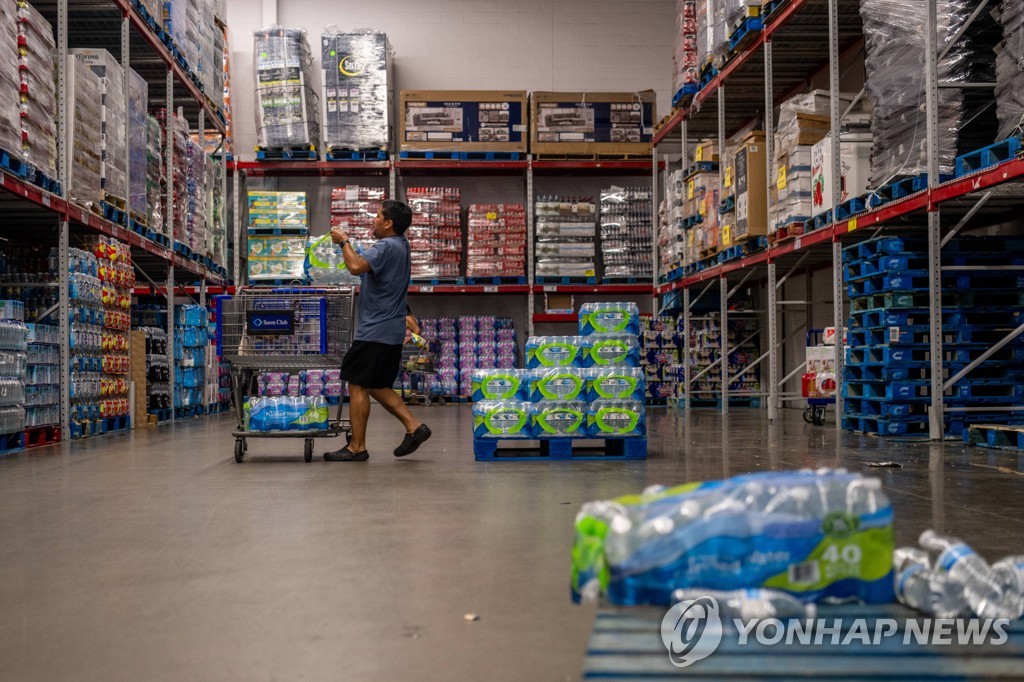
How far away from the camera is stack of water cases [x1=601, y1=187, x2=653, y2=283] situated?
17.0m

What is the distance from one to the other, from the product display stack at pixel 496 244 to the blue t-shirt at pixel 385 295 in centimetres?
997

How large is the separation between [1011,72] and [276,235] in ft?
40.3

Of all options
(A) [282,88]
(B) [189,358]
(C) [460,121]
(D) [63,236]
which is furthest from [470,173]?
(D) [63,236]

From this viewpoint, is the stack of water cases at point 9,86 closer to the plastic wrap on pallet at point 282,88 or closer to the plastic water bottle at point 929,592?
the plastic water bottle at point 929,592

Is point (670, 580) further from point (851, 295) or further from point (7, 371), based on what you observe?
point (851, 295)

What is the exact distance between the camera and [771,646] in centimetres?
185

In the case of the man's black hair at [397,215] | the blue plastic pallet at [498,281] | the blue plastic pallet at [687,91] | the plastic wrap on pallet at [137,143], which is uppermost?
the blue plastic pallet at [687,91]

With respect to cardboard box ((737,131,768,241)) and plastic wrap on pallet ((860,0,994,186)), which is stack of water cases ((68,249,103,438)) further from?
plastic wrap on pallet ((860,0,994,186))

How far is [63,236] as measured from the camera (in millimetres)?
8438

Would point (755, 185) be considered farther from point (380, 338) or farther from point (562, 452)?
point (380, 338)

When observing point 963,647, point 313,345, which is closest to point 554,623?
point 963,647

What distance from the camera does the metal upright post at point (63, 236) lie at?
851 centimetres

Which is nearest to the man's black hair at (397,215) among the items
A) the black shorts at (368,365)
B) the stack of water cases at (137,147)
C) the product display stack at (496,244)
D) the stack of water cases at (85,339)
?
the black shorts at (368,365)

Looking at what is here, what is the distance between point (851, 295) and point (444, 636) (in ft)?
23.2
